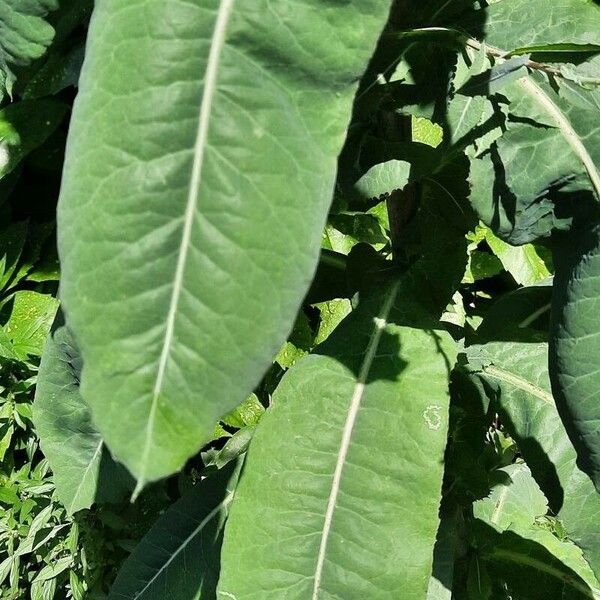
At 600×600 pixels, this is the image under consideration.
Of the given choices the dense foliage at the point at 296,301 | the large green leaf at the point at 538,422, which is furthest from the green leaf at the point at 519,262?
the large green leaf at the point at 538,422

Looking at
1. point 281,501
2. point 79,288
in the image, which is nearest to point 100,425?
point 79,288

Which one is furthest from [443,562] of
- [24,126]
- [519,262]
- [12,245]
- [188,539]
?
[24,126]

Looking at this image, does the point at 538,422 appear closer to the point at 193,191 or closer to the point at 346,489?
the point at 346,489

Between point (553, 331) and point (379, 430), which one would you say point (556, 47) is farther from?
point (379, 430)

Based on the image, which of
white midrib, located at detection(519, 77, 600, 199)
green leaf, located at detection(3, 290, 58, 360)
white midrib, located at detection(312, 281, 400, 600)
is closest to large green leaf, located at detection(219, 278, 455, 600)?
white midrib, located at detection(312, 281, 400, 600)

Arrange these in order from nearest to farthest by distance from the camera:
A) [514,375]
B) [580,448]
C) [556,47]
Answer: [556,47], [580,448], [514,375]

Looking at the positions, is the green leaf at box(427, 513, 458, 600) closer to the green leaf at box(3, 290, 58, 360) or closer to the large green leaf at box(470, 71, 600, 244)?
the large green leaf at box(470, 71, 600, 244)

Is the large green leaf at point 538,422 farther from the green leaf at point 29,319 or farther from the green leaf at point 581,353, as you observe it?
the green leaf at point 29,319
